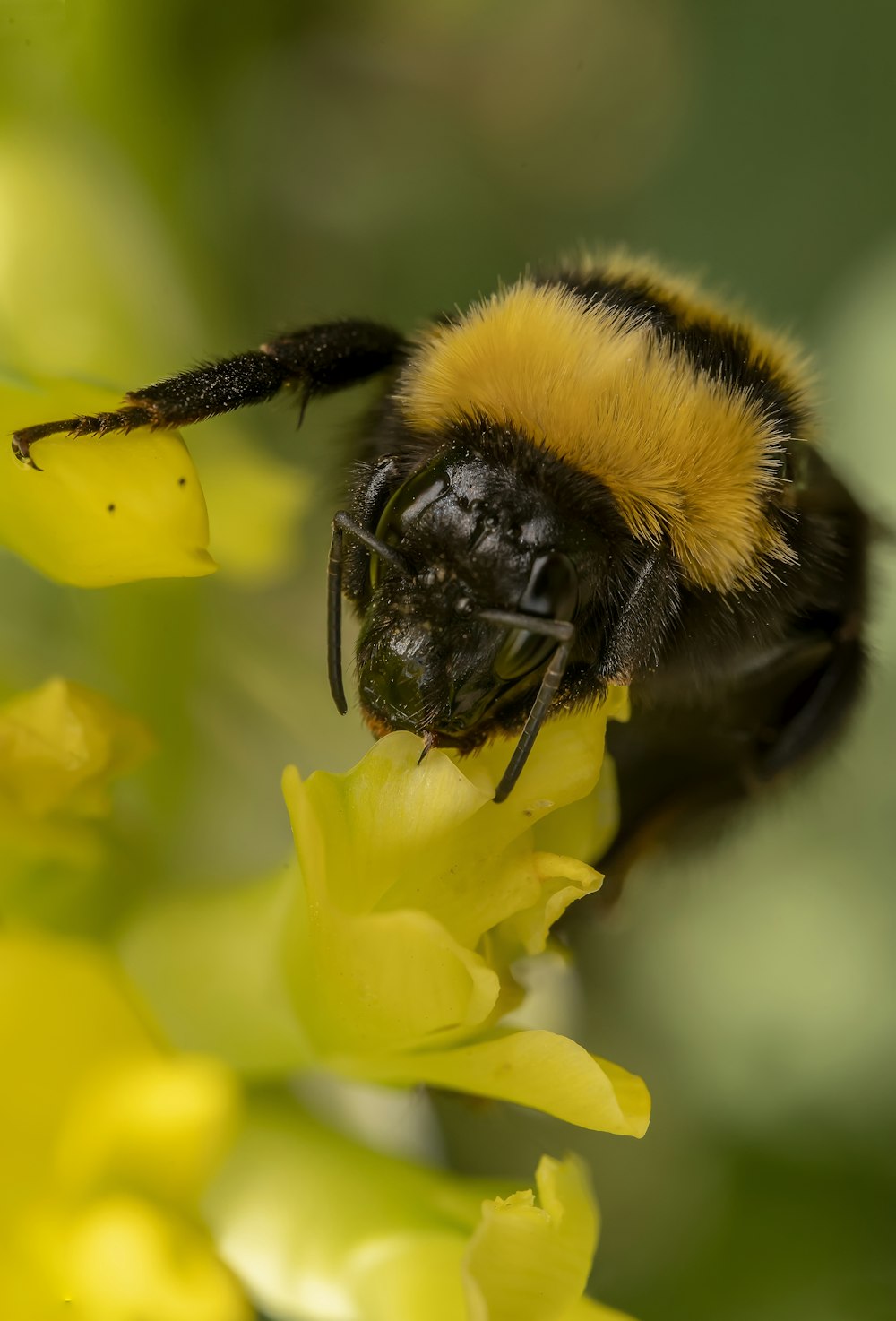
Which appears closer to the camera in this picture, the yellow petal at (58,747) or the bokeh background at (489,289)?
the yellow petal at (58,747)

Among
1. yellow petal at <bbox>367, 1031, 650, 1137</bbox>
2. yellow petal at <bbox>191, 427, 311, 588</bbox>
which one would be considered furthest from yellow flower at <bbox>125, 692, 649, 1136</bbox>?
yellow petal at <bbox>191, 427, 311, 588</bbox>

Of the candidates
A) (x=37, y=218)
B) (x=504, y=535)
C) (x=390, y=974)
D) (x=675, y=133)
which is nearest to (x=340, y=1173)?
(x=390, y=974)

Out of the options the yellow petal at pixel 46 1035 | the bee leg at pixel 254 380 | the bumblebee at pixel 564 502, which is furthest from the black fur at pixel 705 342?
the yellow petal at pixel 46 1035

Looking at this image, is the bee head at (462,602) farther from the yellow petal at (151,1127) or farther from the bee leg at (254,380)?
the yellow petal at (151,1127)

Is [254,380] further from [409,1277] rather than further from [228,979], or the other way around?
[409,1277]

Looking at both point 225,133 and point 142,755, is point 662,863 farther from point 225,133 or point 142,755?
point 225,133

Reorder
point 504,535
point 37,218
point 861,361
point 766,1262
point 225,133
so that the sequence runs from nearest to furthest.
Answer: point 504,535
point 37,218
point 766,1262
point 225,133
point 861,361
